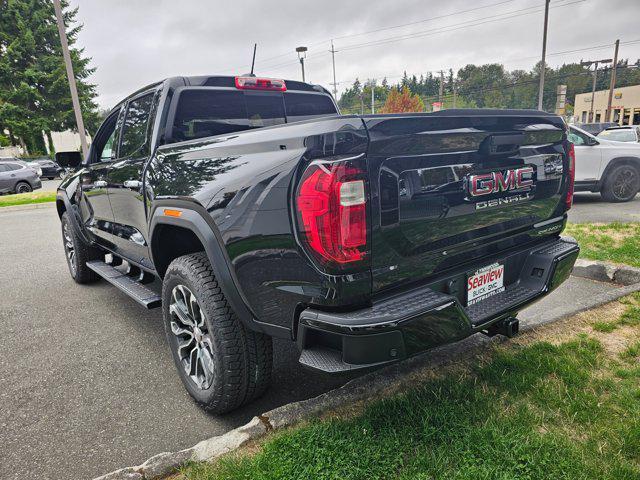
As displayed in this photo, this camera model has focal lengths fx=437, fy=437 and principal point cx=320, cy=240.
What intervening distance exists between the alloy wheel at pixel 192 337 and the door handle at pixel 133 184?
88 cm

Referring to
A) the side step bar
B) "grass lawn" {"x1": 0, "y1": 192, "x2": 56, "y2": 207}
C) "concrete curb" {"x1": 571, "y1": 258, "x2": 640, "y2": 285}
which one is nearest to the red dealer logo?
the side step bar

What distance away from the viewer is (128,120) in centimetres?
370

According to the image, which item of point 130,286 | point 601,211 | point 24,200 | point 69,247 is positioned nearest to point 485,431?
point 130,286

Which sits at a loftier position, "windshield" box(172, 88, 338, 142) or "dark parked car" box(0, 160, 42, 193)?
"windshield" box(172, 88, 338, 142)

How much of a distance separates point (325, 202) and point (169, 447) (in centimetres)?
163

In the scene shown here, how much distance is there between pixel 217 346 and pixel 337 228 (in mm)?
1030

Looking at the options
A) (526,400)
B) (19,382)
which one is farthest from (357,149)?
(19,382)

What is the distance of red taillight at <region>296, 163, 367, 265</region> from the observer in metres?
1.75

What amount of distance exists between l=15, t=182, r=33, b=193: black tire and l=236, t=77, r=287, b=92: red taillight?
1907 centimetres

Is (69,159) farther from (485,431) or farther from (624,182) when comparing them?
(624,182)

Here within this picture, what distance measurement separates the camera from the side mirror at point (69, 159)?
4.76 meters

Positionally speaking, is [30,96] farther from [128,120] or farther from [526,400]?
[526,400]

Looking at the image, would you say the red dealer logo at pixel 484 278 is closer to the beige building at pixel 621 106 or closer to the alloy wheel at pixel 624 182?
the alloy wheel at pixel 624 182

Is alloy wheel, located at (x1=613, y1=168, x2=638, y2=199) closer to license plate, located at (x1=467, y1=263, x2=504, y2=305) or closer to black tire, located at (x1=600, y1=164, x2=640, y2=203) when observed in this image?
black tire, located at (x1=600, y1=164, x2=640, y2=203)
